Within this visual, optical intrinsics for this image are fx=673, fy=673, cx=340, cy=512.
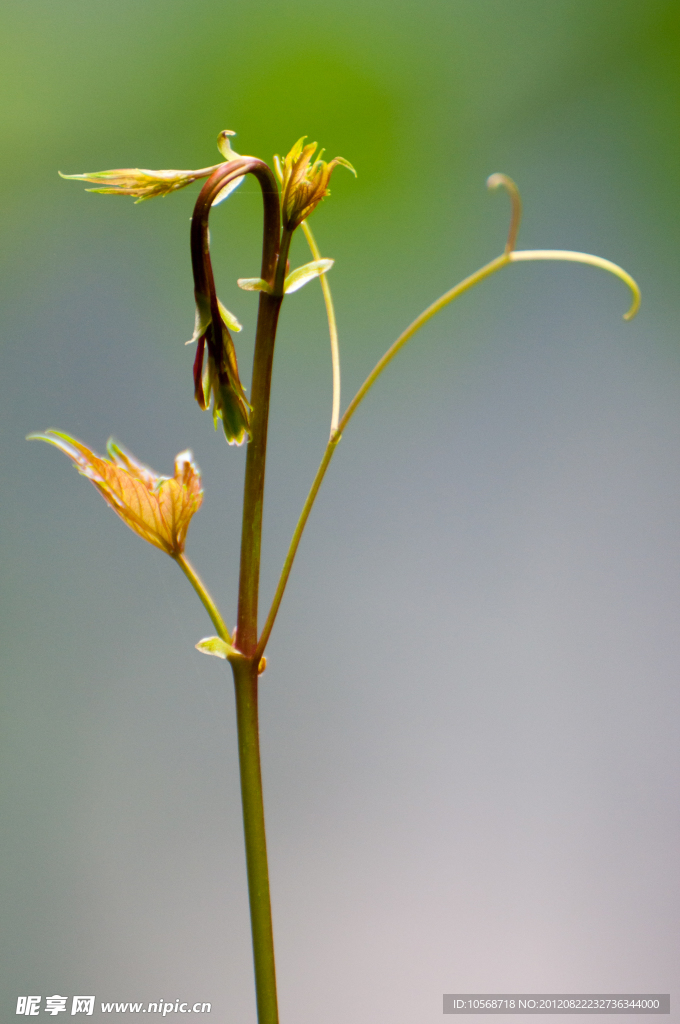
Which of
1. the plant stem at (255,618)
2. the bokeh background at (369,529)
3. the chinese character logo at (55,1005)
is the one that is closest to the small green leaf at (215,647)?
the plant stem at (255,618)

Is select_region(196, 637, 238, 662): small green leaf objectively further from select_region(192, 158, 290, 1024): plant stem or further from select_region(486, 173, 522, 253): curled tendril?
select_region(486, 173, 522, 253): curled tendril

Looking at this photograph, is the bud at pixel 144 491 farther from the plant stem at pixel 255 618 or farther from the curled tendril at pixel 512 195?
the curled tendril at pixel 512 195

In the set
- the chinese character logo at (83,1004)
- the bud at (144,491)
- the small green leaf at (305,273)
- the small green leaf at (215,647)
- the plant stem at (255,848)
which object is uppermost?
the small green leaf at (305,273)

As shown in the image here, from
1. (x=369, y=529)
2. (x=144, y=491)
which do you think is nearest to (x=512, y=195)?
(x=144, y=491)

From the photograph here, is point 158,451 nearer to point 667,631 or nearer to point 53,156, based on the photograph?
point 53,156

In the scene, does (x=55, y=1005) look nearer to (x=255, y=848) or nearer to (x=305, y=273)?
(x=255, y=848)

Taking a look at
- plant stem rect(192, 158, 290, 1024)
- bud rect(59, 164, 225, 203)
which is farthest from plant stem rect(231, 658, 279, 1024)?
Answer: bud rect(59, 164, 225, 203)
